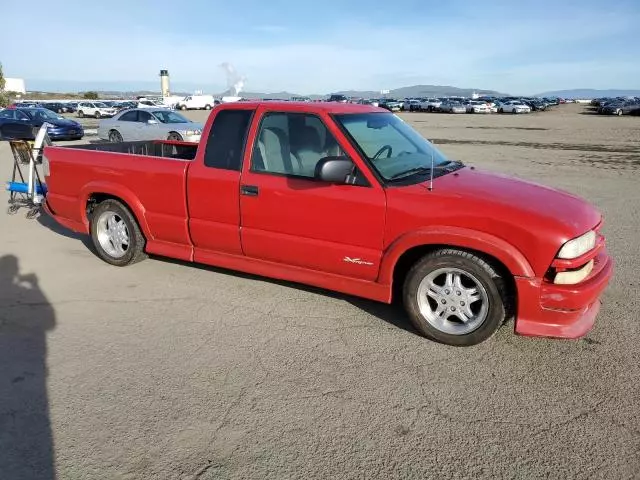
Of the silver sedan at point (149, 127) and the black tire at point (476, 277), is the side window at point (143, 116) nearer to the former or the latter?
the silver sedan at point (149, 127)

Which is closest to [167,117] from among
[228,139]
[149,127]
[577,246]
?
[149,127]

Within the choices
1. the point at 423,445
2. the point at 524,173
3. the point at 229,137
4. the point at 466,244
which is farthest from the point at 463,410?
the point at 524,173

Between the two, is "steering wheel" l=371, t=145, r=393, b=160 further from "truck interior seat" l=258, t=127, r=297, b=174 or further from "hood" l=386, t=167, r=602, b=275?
"truck interior seat" l=258, t=127, r=297, b=174

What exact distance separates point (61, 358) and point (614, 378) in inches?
156

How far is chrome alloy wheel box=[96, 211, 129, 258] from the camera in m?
5.55

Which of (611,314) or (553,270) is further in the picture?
(611,314)

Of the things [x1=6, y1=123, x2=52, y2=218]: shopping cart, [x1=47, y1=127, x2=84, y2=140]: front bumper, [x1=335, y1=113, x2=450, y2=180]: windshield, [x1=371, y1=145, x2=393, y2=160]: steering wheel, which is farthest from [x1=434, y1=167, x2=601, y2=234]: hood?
[x1=47, y1=127, x2=84, y2=140]: front bumper

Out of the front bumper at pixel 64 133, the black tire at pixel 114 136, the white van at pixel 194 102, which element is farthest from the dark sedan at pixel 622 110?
the front bumper at pixel 64 133

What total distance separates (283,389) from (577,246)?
2.27m

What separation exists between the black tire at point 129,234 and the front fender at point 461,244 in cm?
292

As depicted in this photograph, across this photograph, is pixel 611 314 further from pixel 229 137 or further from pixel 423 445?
pixel 229 137

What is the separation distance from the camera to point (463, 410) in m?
3.03

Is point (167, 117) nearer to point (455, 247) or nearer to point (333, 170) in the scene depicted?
point (333, 170)

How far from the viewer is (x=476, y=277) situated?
3629 millimetres
